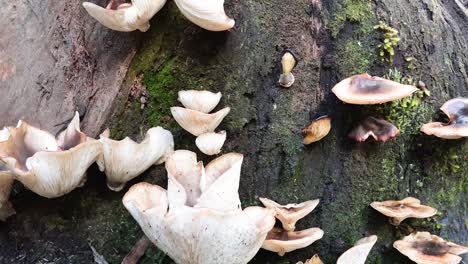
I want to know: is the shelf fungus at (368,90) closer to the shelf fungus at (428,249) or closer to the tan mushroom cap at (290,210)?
the tan mushroom cap at (290,210)

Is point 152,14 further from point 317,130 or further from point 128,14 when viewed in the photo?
point 317,130

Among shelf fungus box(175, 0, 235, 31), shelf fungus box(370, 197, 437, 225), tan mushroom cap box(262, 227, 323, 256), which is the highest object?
shelf fungus box(175, 0, 235, 31)

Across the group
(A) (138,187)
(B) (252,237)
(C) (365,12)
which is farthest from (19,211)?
(C) (365,12)

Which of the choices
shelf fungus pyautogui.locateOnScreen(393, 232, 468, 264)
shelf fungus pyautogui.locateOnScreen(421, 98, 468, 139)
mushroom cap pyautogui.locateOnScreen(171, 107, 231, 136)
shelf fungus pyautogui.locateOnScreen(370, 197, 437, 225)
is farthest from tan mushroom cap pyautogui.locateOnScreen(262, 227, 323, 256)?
shelf fungus pyautogui.locateOnScreen(421, 98, 468, 139)

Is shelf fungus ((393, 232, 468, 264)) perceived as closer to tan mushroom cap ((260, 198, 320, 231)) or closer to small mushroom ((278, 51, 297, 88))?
tan mushroom cap ((260, 198, 320, 231))

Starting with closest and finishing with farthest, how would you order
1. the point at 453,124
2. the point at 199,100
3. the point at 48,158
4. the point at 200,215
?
the point at 200,215, the point at 48,158, the point at 199,100, the point at 453,124

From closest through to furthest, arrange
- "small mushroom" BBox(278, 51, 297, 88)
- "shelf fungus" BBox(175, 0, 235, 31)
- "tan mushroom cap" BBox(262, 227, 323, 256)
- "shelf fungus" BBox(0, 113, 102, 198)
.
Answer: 1. "shelf fungus" BBox(0, 113, 102, 198)
2. "tan mushroom cap" BBox(262, 227, 323, 256)
3. "shelf fungus" BBox(175, 0, 235, 31)
4. "small mushroom" BBox(278, 51, 297, 88)

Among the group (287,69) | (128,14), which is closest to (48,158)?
(128,14)
